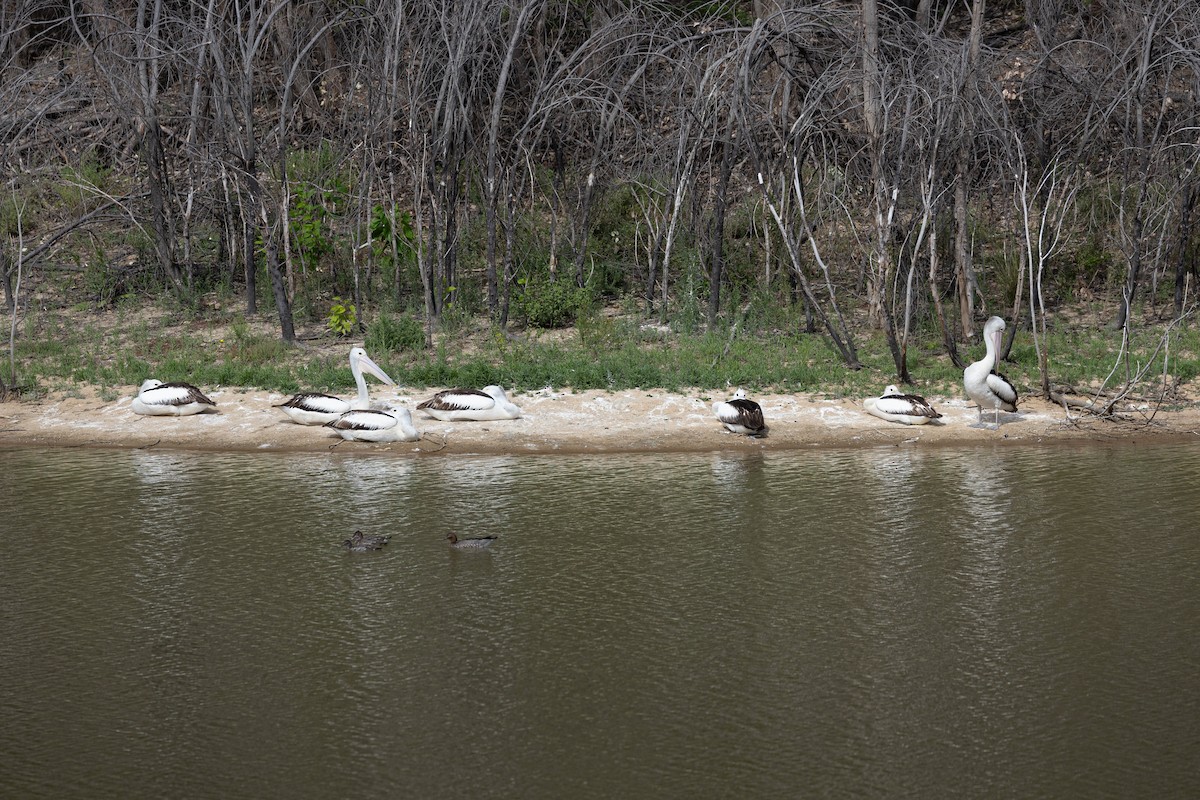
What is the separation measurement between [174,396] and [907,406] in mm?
7986

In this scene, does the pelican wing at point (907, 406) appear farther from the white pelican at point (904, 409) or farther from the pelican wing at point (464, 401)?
the pelican wing at point (464, 401)

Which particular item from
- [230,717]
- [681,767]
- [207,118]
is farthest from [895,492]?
[207,118]

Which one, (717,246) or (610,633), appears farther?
(717,246)

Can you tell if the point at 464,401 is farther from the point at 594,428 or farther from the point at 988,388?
the point at 988,388

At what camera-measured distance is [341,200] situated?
61.7 feet

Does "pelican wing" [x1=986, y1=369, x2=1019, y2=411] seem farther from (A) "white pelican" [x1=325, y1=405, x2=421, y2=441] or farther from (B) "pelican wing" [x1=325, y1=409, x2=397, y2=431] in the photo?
(B) "pelican wing" [x1=325, y1=409, x2=397, y2=431]

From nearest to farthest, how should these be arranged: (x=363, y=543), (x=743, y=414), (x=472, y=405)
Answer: (x=363, y=543) → (x=743, y=414) → (x=472, y=405)

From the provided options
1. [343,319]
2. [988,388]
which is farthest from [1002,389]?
[343,319]

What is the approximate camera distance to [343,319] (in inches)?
690

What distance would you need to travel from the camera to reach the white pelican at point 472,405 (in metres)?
13.4

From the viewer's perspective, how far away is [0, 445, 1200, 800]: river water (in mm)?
6043

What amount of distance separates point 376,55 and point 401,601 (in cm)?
1137

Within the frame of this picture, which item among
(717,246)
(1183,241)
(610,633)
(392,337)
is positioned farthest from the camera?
(1183,241)

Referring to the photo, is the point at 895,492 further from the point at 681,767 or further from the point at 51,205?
the point at 51,205
